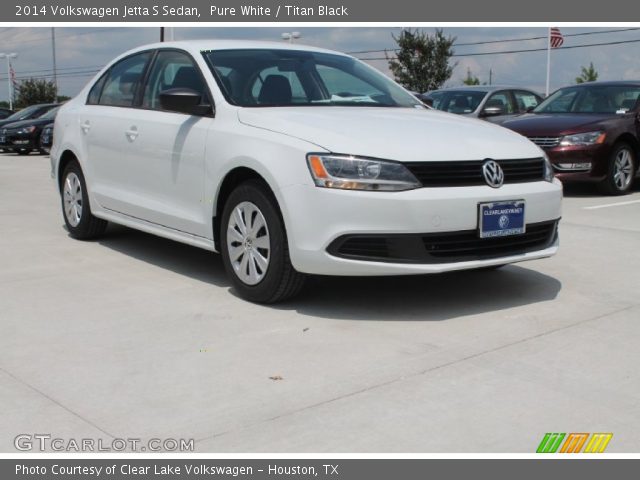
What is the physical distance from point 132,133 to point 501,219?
112 inches

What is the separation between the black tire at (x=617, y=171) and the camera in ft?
35.7

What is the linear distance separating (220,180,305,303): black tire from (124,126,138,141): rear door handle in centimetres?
134

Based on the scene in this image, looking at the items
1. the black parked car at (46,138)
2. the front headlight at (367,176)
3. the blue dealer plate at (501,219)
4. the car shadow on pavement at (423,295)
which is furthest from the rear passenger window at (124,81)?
the black parked car at (46,138)

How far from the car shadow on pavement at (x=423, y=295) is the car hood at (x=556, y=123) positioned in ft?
16.8

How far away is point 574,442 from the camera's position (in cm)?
327

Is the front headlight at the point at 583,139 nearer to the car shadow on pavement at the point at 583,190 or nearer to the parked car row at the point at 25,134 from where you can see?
the car shadow on pavement at the point at 583,190

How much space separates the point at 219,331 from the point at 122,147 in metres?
2.35

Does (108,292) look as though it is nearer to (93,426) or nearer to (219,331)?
(219,331)

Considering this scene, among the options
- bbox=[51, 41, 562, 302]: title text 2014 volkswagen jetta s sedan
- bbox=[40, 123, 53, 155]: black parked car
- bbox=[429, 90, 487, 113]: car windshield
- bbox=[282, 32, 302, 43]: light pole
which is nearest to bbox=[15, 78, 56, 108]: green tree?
bbox=[282, 32, 302, 43]: light pole

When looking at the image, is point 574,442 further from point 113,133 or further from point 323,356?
point 113,133

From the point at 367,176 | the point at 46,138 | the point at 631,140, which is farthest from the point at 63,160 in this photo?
the point at 46,138

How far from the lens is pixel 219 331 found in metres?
4.75

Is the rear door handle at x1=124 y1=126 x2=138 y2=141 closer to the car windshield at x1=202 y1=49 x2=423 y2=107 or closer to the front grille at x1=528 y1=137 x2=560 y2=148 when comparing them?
the car windshield at x1=202 y1=49 x2=423 y2=107
